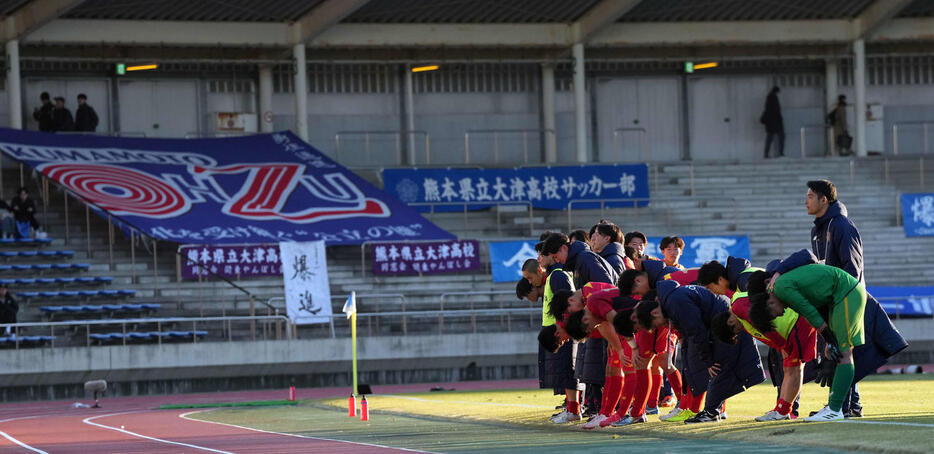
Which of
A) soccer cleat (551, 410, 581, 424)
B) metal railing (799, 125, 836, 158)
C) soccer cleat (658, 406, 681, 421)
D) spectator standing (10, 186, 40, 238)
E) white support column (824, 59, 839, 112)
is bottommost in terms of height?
soccer cleat (551, 410, 581, 424)

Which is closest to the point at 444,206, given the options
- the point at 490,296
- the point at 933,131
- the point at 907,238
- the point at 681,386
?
the point at 490,296

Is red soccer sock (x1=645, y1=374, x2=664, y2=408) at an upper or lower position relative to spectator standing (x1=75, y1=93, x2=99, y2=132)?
lower

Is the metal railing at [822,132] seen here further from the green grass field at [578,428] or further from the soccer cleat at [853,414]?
the soccer cleat at [853,414]

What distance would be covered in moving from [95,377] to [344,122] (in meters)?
13.8

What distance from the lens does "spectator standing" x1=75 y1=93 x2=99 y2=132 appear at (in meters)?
32.3

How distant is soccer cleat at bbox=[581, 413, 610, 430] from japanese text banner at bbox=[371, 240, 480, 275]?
16.9 meters

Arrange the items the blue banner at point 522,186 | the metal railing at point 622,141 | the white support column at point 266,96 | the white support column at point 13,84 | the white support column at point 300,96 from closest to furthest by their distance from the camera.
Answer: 1. the white support column at point 13,84
2. the blue banner at point 522,186
3. the white support column at point 300,96
4. the white support column at point 266,96
5. the metal railing at point 622,141

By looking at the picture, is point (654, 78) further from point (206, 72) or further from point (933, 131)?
point (206, 72)

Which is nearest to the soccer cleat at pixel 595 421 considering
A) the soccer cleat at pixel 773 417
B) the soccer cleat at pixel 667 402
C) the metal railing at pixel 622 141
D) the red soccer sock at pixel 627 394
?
the red soccer sock at pixel 627 394

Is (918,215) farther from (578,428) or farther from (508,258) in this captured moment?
(578,428)

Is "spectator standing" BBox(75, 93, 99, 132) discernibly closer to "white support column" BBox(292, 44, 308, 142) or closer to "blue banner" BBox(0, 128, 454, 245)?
"blue banner" BBox(0, 128, 454, 245)

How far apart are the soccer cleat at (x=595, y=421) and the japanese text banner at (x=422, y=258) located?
55.3 ft

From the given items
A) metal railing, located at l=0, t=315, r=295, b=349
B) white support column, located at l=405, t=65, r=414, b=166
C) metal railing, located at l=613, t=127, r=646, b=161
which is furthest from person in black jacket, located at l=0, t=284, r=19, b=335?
metal railing, located at l=613, t=127, r=646, b=161

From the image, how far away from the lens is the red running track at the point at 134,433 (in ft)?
38.0
